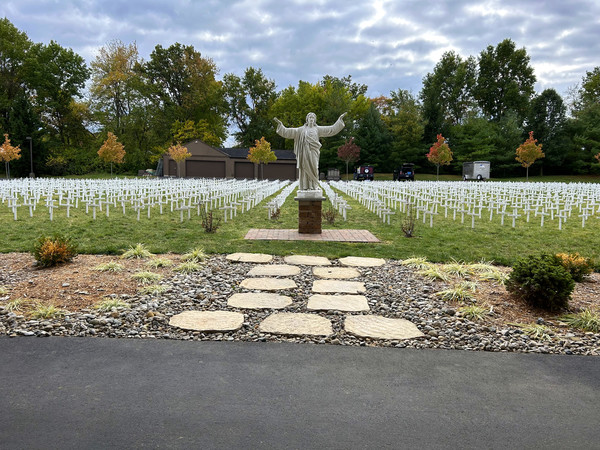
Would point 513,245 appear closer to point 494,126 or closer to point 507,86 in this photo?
point 494,126

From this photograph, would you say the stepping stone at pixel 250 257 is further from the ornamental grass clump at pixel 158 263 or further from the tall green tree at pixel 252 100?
the tall green tree at pixel 252 100

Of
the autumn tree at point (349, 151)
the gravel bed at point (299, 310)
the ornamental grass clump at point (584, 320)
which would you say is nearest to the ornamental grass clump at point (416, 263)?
the gravel bed at point (299, 310)

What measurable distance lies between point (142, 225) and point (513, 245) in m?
9.63

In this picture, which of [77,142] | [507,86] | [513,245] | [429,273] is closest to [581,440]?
[429,273]

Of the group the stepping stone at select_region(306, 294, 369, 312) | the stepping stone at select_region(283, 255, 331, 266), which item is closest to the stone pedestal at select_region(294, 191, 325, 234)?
the stepping stone at select_region(283, 255, 331, 266)

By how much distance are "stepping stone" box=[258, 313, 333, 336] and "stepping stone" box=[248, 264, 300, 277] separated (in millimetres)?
1854

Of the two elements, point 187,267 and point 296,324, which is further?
point 187,267

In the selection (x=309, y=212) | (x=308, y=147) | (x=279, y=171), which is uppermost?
(x=279, y=171)

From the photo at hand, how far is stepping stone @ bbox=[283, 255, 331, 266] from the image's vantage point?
24.4 ft

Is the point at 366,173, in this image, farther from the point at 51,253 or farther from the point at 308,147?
the point at 51,253

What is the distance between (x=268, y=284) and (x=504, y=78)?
234 ft

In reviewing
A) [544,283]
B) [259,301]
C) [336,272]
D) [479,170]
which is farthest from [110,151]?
[544,283]

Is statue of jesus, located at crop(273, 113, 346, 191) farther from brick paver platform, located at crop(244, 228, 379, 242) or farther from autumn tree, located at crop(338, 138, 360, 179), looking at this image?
autumn tree, located at crop(338, 138, 360, 179)

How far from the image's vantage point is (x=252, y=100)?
6881 centimetres
